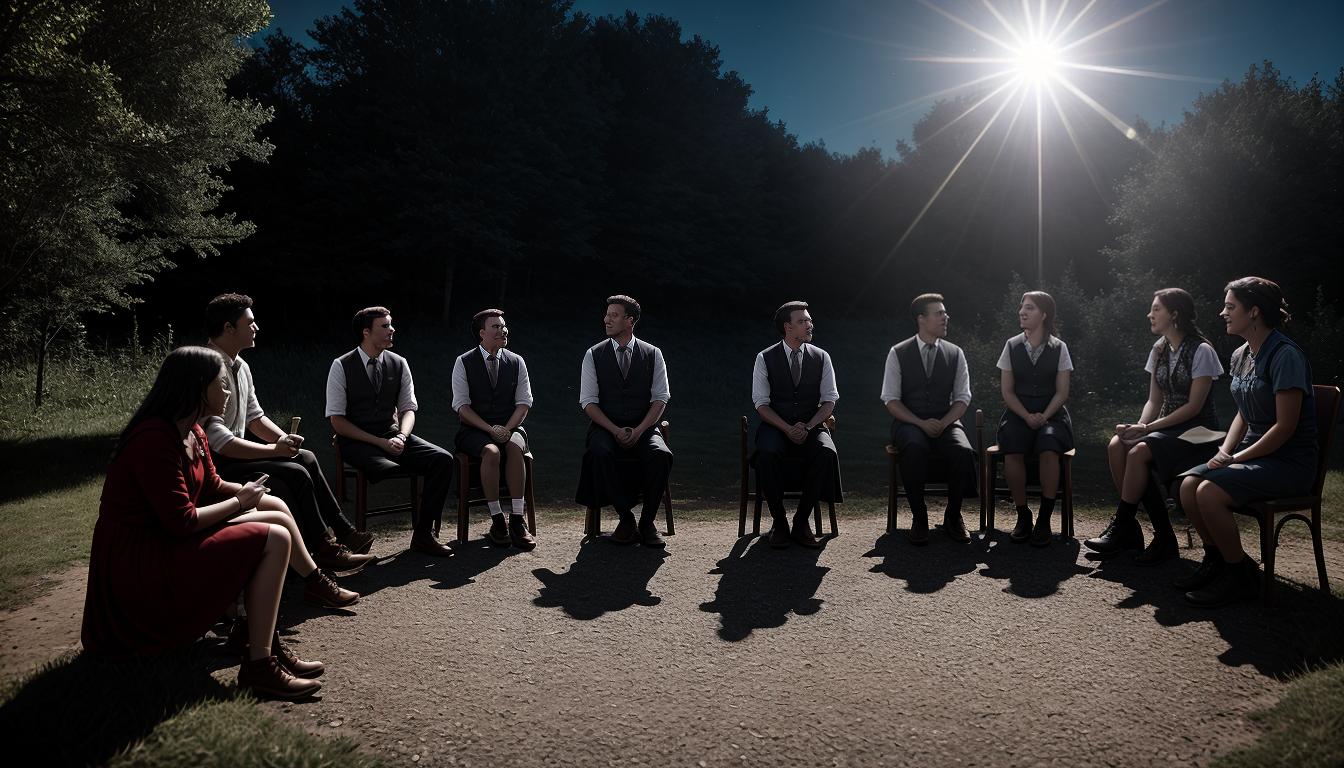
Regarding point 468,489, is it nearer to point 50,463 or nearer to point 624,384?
point 624,384

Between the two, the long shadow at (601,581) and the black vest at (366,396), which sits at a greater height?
the black vest at (366,396)

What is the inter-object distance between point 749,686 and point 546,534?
3.21 metres

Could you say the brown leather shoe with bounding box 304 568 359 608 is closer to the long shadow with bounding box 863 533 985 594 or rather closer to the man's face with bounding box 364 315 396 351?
the man's face with bounding box 364 315 396 351

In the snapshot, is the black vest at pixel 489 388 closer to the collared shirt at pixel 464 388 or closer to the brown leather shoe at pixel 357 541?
the collared shirt at pixel 464 388

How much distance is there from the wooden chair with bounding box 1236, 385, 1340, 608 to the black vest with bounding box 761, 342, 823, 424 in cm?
291

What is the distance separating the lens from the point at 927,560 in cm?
557

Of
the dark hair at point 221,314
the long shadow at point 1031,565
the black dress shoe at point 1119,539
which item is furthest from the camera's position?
the black dress shoe at point 1119,539

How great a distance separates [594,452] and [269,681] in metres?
3.14

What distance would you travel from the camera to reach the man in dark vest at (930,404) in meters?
6.12

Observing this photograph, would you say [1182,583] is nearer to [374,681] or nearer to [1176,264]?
[374,681]

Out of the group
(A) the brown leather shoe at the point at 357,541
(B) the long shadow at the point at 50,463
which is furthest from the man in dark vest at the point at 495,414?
(B) the long shadow at the point at 50,463

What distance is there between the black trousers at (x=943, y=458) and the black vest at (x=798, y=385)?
77 centimetres

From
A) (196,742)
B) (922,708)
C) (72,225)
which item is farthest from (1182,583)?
(72,225)

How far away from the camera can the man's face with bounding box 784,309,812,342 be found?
631 centimetres
